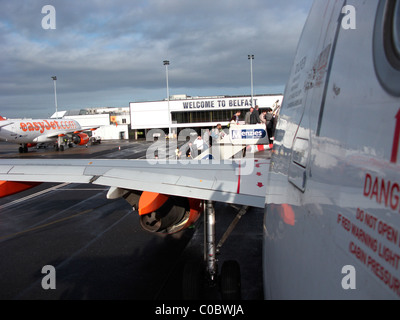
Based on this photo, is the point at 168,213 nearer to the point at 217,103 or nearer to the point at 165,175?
the point at 165,175

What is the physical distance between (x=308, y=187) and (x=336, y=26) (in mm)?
987

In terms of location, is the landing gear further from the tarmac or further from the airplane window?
the airplane window

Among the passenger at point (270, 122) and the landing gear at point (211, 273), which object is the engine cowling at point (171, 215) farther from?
the passenger at point (270, 122)

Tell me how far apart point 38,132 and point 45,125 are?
1.37 meters

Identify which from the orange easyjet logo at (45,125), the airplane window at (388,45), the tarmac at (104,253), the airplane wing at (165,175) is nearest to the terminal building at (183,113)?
the orange easyjet logo at (45,125)

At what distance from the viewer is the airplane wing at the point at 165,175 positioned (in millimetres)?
4762

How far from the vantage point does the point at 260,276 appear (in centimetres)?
729

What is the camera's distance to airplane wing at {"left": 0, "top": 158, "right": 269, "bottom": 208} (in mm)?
4762

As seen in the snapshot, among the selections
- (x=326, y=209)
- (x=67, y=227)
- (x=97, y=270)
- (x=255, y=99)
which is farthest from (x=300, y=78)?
(x=255, y=99)

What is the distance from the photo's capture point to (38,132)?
1548 inches

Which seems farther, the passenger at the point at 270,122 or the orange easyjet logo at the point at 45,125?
the orange easyjet logo at the point at 45,125

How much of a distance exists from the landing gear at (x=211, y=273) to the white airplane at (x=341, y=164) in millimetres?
2122

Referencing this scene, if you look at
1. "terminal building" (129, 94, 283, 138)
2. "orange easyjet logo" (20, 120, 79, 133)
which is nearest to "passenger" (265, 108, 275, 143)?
"orange easyjet logo" (20, 120, 79, 133)

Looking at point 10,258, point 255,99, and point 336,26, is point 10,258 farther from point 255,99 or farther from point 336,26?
point 255,99
